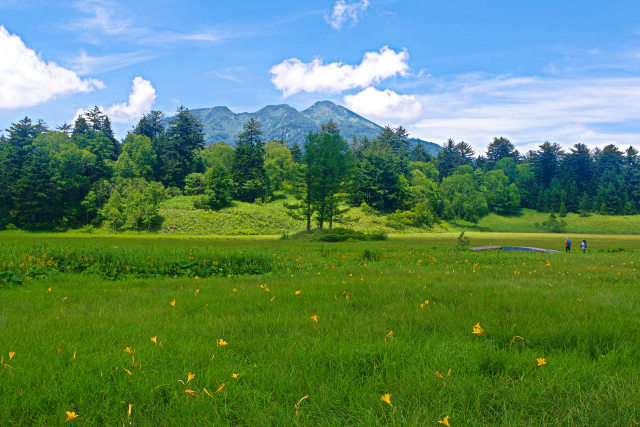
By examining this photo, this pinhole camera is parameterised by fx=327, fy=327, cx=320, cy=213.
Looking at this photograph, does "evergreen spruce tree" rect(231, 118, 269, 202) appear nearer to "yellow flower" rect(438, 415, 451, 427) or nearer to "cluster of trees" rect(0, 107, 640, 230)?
"cluster of trees" rect(0, 107, 640, 230)

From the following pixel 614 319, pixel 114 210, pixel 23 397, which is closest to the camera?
pixel 23 397

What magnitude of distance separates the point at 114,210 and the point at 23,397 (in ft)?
194

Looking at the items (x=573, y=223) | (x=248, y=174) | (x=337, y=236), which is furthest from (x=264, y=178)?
(x=573, y=223)

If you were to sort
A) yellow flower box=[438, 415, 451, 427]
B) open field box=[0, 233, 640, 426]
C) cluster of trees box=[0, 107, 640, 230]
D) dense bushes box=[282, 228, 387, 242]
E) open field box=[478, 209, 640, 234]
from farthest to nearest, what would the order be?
open field box=[478, 209, 640, 234] → cluster of trees box=[0, 107, 640, 230] → dense bushes box=[282, 228, 387, 242] → open field box=[0, 233, 640, 426] → yellow flower box=[438, 415, 451, 427]

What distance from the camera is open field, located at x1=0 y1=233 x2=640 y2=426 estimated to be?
92.7 inches

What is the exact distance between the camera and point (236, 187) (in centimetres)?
7044

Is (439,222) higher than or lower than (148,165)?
lower

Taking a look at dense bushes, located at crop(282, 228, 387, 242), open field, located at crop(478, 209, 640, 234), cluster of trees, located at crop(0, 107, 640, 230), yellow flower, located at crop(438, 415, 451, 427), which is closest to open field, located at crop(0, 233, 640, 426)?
yellow flower, located at crop(438, 415, 451, 427)

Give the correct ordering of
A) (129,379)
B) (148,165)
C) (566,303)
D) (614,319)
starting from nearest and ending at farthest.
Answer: (129,379) < (614,319) < (566,303) < (148,165)

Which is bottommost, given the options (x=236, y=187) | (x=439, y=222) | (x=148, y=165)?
(x=439, y=222)

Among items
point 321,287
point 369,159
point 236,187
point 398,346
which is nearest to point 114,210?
point 236,187

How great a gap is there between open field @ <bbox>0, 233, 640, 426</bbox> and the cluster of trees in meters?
38.3

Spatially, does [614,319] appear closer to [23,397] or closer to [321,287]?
[321,287]

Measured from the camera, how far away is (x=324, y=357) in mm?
3207
